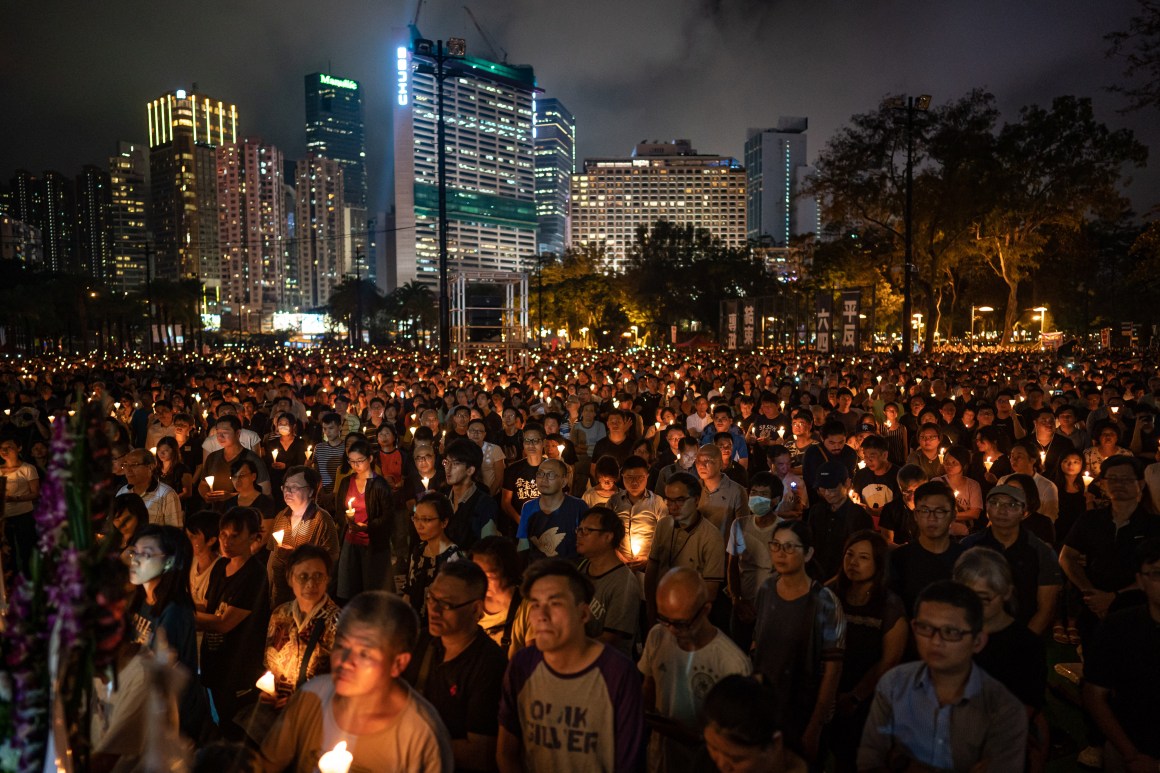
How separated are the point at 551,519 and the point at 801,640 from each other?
2.31 metres

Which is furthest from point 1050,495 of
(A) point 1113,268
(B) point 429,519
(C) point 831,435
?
(A) point 1113,268

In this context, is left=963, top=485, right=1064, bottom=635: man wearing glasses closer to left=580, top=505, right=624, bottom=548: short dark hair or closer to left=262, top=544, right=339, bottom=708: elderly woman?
left=580, top=505, right=624, bottom=548: short dark hair

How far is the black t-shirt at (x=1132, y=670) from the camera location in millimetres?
3074

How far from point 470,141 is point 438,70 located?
389 feet

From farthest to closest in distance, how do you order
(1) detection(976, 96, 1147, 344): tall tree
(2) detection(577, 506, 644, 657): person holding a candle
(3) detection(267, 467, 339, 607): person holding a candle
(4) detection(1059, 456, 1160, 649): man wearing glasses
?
(1) detection(976, 96, 1147, 344): tall tree → (3) detection(267, 467, 339, 607): person holding a candle → (4) detection(1059, 456, 1160, 649): man wearing glasses → (2) detection(577, 506, 644, 657): person holding a candle

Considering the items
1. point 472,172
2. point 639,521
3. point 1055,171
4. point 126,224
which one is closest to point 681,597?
point 639,521

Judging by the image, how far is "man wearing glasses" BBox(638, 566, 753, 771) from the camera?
314cm

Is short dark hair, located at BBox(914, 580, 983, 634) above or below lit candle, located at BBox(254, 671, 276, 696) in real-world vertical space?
above

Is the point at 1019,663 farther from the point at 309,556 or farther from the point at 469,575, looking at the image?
the point at 309,556

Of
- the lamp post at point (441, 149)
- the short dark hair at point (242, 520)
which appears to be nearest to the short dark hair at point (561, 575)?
the short dark hair at point (242, 520)

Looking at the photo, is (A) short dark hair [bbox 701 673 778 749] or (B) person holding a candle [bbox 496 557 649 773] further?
(B) person holding a candle [bbox 496 557 649 773]

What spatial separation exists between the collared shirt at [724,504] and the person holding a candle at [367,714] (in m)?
3.70

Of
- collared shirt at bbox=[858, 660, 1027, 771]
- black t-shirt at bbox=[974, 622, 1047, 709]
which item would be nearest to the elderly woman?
collared shirt at bbox=[858, 660, 1027, 771]

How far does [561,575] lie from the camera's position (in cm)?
301
